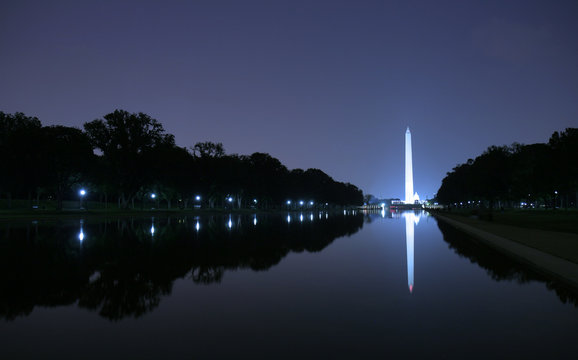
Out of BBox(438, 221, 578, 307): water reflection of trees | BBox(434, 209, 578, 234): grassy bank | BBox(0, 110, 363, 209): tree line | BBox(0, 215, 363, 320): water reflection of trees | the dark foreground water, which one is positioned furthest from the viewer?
BBox(0, 110, 363, 209): tree line

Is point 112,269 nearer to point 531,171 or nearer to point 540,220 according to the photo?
point 540,220

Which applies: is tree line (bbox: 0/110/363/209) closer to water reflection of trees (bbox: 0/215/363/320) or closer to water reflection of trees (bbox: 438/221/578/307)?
water reflection of trees (bbox: 0/215/363/320)

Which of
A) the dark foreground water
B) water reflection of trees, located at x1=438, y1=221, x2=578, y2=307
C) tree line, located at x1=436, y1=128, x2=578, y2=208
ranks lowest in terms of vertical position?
water reflection of trees, located at x1=438, y1=221, x2=578, y2=307

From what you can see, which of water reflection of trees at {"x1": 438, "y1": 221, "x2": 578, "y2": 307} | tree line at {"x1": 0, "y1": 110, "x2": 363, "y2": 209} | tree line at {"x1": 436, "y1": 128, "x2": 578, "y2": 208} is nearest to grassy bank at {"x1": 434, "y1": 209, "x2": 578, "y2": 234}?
tree line at {"x1": 436, "y1": 128, "x2": 578, "y2": 208}

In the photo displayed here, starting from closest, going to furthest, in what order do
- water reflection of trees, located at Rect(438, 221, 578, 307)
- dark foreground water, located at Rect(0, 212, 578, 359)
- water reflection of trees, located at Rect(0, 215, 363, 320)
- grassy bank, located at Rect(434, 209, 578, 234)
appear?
dark foreground water, located at Rect(0, 212, 578, 359)
water reflection of trees, located at Rect(0, 215, 363, 320)
water reflection of trees, located at Rect(438, 221, 578, 307)
grassy bank, located at Rect(434, 209, 578, 234)

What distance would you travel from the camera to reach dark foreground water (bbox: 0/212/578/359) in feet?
21.6

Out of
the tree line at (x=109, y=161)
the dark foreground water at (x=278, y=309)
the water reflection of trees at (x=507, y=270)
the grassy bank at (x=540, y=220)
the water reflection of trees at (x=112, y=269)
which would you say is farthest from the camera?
the tree line at (x=109, y=161)

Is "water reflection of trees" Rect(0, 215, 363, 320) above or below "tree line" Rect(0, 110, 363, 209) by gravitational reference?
below

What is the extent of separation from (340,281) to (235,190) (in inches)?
3541

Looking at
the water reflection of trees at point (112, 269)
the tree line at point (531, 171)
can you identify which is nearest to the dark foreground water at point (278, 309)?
the water reflection of trees at point (112, 269)

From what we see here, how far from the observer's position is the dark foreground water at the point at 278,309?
260 inches

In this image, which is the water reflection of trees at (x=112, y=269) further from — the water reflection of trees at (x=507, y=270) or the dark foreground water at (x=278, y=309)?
the water reflection of trees at (x=507, y=270)

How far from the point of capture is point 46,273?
12.8 metres

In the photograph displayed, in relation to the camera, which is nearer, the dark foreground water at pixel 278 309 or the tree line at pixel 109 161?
the dark foreground water at pixel 278 309
